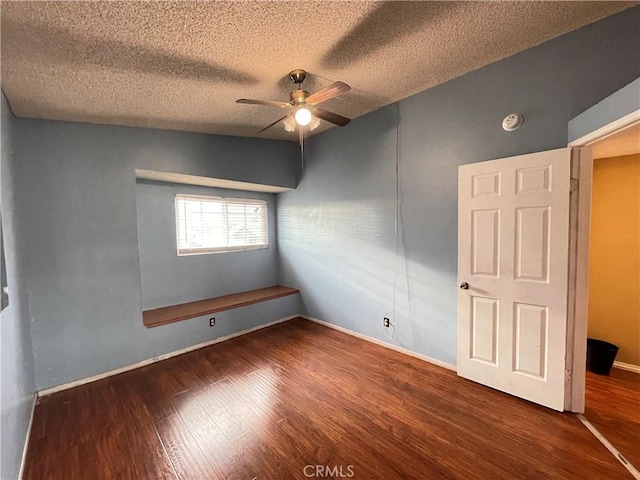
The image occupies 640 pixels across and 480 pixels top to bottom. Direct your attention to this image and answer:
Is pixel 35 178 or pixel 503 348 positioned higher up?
pixel 35 178

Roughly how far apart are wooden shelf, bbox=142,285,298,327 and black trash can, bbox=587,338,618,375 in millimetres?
3436

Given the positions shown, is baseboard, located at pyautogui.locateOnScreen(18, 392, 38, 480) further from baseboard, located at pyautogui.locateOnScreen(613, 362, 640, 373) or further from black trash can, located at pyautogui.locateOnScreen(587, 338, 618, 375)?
→ baseboard, located at pyautogui.locateOnScreen(613, 362, 640, 373)

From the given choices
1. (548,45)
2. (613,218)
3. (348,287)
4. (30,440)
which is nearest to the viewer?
(30,440)

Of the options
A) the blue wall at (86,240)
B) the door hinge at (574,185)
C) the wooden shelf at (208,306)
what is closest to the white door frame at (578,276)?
the door hinge at (574,185)

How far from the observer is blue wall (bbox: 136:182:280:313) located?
3.25m

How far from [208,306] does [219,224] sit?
4.11 feet

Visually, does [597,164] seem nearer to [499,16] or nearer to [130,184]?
[499,16]

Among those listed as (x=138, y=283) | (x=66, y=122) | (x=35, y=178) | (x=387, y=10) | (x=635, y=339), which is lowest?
(x=635, y=339)

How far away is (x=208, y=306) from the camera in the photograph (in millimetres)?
3377

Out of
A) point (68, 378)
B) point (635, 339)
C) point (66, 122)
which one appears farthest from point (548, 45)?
point (68, 378)

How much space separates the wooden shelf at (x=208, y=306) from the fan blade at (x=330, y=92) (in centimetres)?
268

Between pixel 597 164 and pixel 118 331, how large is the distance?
16.9ft

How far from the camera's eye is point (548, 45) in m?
1.93

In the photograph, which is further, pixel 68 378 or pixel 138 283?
pixel 138 283
